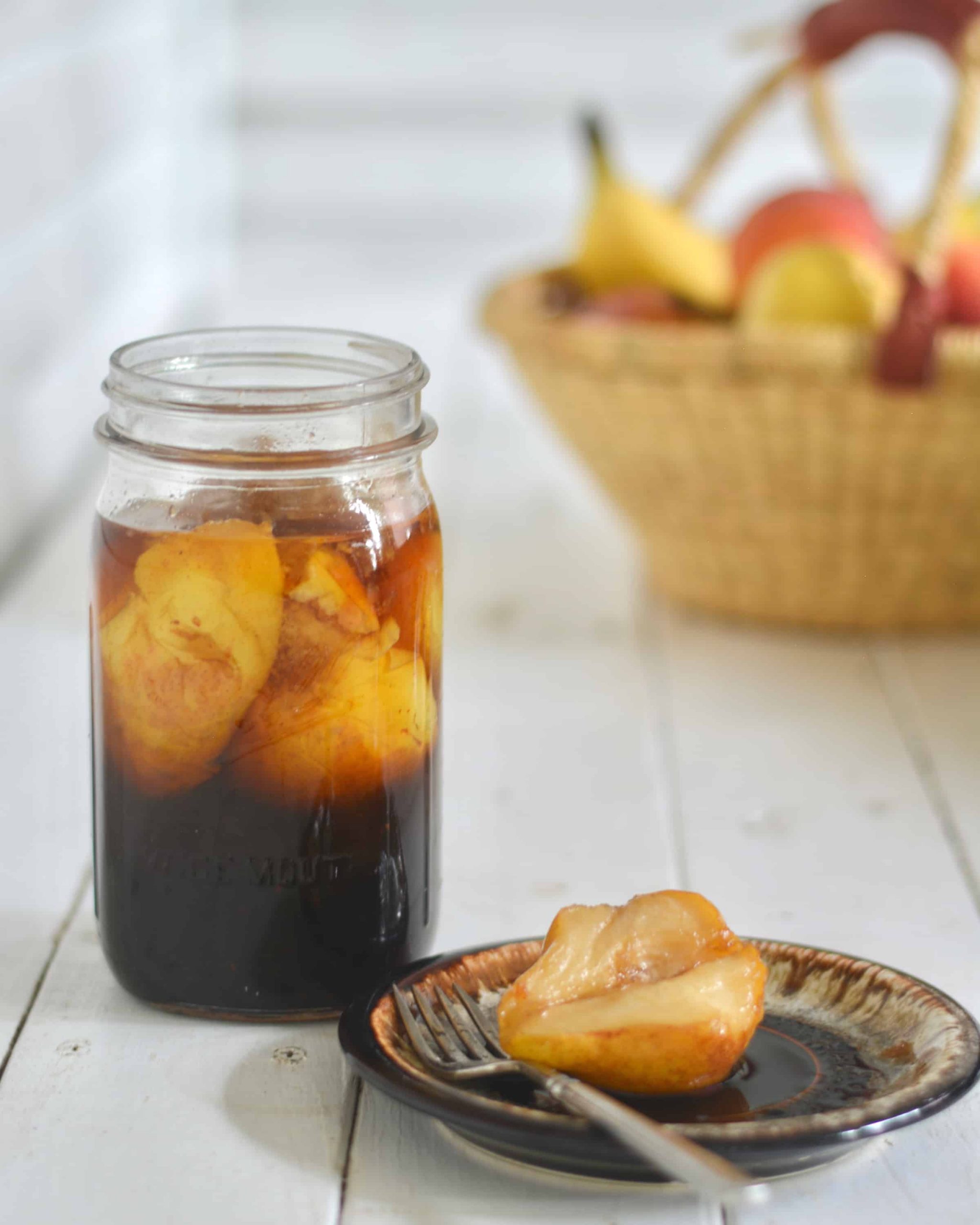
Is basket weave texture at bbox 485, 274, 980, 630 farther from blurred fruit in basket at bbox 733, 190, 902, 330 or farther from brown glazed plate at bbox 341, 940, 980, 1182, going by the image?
brown glazed plate at bbox 341, 940, 980, 1182

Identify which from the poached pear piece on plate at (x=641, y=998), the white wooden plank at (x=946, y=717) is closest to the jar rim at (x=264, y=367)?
the poached pear piece on plate at (x=641, y=998)

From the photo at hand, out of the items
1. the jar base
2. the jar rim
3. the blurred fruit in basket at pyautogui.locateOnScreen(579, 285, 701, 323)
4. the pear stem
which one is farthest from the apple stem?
the jar base

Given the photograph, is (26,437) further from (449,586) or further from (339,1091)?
(339,1091)

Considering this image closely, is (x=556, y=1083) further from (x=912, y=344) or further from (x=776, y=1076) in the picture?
(x=912, y=344)

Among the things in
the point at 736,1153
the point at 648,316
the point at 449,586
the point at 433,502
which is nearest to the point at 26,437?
the point at 449,586

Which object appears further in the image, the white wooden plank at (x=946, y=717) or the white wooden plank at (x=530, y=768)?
the white wooden plank at (x=946, y=717)

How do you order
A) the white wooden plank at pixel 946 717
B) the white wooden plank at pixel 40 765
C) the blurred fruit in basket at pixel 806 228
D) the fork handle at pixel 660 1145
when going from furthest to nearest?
the blurred fruit in basket at pixel 806 228
the white wooden plank at pixel 946 717
the white wooden plank at pixel 40 765
the fork handle at pixel 660 1145

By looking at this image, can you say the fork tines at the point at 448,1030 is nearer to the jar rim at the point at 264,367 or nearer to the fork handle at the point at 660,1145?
the fork handle at the point at 660,1145
